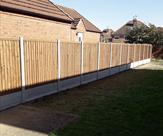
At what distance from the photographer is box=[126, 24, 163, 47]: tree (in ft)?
120

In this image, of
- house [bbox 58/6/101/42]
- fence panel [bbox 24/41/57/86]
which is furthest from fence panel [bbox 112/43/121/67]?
house [bbox 58/6/101/42]

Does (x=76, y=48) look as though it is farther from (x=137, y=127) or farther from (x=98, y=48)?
(x=137, y=127)

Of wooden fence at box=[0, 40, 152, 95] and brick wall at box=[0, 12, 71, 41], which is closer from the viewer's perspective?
wooden fence at box=[0, 40, 152, 95]

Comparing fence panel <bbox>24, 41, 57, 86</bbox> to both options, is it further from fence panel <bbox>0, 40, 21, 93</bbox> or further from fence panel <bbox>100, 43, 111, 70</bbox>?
fence panel <bbox>100, 43, 111, 70</bbox>

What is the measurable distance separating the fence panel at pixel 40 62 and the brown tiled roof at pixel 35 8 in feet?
8.66

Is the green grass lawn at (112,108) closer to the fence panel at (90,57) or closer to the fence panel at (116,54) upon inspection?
the fence panel at (90,57)

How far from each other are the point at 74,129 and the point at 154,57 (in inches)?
1215

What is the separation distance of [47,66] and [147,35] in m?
30.5

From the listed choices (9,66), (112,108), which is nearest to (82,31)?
(112,108)

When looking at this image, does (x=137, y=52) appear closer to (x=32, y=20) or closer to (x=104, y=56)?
(x=104, y=56)

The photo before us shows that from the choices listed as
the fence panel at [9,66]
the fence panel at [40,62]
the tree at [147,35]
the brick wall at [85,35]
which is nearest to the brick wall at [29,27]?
the fence panel at [40,62]

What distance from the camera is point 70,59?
37.7 ft

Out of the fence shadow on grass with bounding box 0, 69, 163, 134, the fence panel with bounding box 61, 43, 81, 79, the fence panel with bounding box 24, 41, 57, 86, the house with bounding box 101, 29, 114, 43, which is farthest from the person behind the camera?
the house with bounding box 101, 29, 114, 43

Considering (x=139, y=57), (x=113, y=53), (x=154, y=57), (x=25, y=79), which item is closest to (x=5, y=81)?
(x=25, y=79)
